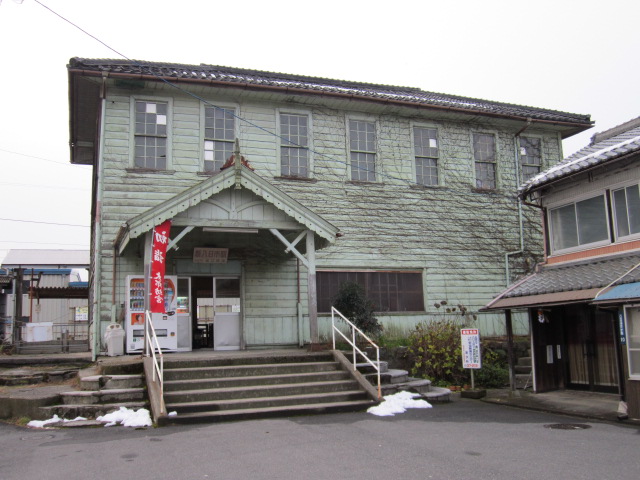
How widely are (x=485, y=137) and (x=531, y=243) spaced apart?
11.9 ft

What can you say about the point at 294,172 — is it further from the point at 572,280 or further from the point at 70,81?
the point at 572,280

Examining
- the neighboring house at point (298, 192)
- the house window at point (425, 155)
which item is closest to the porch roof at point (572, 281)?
the neighboring house at point (298, 192)

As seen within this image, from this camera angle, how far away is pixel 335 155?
16594 mm

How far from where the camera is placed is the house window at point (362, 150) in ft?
55.4

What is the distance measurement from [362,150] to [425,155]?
81.0 inches

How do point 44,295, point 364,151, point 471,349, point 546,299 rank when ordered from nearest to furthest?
point 546,299 < point 471,349 < point 364,151 < point 44,295

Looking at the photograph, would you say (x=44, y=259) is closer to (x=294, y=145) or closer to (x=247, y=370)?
(x=294, y=145)

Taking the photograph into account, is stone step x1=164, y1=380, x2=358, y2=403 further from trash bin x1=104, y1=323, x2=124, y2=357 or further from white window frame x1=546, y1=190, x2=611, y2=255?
white window frame x1=546, y1=190, x2=611, y2=255

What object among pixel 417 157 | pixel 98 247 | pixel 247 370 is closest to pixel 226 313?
pixel 98 247

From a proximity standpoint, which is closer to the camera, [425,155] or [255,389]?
[255,389]

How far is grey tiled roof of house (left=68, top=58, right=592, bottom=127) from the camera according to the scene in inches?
577

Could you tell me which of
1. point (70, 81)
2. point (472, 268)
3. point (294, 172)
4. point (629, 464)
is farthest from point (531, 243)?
point (70, 81)

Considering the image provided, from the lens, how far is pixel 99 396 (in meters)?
9.95

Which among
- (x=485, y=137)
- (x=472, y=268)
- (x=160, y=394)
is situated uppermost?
(x=485, y=137)
